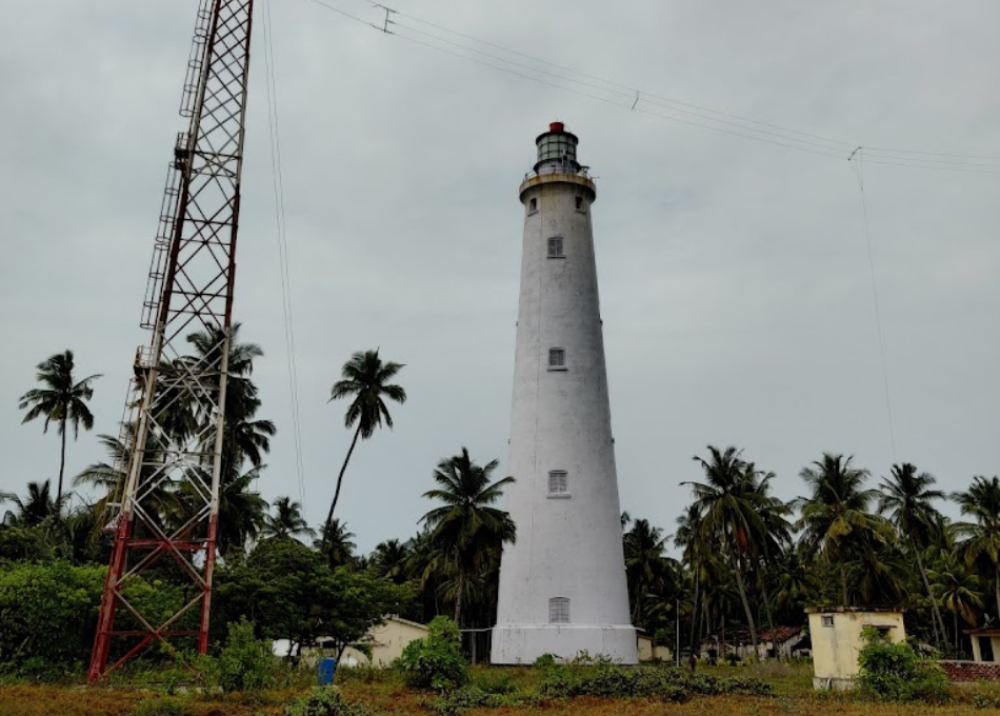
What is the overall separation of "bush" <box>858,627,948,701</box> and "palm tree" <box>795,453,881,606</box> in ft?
82.5

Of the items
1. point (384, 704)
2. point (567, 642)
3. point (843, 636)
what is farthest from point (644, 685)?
point (843, 636)

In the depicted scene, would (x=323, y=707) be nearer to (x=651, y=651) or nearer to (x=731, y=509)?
(x=731, y=509)

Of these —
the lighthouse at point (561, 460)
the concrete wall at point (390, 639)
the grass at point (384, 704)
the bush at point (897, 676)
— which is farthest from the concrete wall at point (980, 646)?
the concrete wall at point (390, 639)

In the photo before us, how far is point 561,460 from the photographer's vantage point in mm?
31500

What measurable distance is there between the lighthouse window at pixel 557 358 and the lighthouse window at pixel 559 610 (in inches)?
356

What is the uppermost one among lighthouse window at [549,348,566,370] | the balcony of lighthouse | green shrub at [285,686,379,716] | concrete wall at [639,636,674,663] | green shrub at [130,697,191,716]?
the balcony of lighthouse

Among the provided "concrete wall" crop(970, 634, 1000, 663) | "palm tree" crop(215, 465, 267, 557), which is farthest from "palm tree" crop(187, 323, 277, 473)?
"concrete wall" crop(970, 634, 1000, 663)

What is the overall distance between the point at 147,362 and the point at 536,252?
16.3 meters

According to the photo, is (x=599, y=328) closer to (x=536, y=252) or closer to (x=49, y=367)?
(x=536, y=252)

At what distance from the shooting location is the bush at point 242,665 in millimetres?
19469

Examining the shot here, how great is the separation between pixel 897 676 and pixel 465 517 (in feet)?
63.2

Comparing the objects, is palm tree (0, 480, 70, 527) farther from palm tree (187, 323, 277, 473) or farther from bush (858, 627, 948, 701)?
bush (858, 627, 948, 701)

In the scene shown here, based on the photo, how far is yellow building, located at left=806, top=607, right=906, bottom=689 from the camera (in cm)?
2539

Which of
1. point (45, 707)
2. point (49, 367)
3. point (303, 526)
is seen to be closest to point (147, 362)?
point (45, 707)
